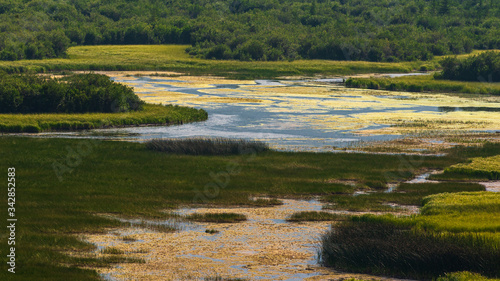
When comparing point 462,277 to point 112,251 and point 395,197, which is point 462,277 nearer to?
point 112,251

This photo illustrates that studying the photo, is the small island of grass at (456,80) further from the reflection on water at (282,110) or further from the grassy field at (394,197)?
the grassy field at (394,197)

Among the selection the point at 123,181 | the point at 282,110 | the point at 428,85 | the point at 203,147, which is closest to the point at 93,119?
the point at 203,147

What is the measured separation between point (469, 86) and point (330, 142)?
6143 cm

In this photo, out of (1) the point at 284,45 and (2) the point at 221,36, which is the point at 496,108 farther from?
(2) the point at 221,36

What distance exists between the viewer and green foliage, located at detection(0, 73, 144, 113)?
67.2m

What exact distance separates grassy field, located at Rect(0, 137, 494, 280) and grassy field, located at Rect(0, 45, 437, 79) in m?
79.2

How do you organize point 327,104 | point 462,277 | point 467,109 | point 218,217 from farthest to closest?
point 327,104 < point 467,109 < point 218,217 < point 462,277

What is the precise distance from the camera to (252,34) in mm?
172375

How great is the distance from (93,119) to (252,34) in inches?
4362

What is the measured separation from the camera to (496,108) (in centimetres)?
8606

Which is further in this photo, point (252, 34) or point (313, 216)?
point (252, 34)

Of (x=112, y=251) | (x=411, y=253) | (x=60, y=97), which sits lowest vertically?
(x=112, y=251)

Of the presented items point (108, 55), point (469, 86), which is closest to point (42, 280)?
point (469, 86)

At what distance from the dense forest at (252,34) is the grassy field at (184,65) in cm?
616
